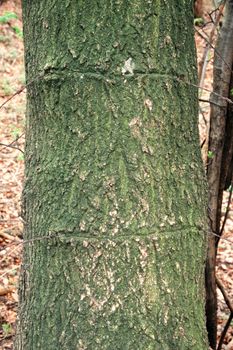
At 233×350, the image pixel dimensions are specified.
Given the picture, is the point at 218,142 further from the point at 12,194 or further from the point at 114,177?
the point at 12,194

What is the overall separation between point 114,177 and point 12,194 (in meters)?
4.17

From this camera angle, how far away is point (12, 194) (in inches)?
237

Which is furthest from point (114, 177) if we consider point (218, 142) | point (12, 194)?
point (12, 194)

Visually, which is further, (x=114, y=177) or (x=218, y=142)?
(x=218, y=142)

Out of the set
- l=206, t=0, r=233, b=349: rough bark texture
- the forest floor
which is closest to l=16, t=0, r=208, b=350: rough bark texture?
the forest floor

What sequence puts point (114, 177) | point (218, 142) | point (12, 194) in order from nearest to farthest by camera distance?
1. point (114, 177)
2. point (218, 142)
3. point (12, 194)

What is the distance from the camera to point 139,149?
202 centimetres

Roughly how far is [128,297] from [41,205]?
487 mm

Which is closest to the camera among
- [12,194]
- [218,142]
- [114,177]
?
[114,177]

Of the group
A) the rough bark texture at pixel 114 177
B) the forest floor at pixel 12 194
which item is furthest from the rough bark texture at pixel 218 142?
the rough bark texture at pixel 114 177

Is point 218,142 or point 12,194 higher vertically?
point 218,142

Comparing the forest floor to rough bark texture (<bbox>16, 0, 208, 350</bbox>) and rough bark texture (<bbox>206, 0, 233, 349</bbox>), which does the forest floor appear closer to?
rough bark texture (<bbox>206, 0, 233, 349</bbox>)

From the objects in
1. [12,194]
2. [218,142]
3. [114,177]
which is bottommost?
[12,194]

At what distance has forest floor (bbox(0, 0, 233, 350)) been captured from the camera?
3.94 meters
